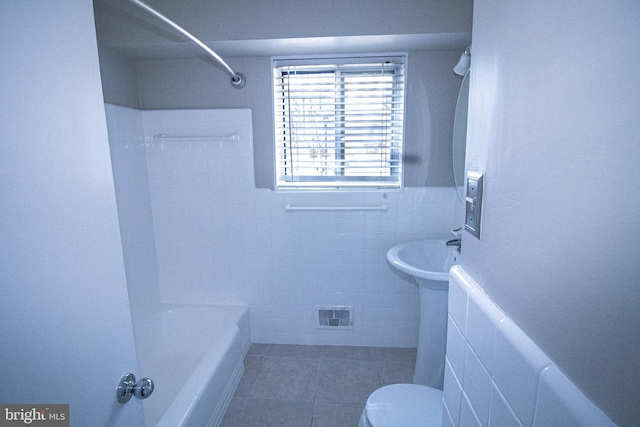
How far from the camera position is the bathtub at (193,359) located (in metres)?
1.54

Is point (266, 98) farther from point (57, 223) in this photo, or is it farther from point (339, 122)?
point (57, 223)

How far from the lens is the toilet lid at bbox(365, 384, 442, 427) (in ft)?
3.95

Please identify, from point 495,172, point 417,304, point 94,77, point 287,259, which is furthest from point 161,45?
point 417,304

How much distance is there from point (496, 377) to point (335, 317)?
6.13 feet

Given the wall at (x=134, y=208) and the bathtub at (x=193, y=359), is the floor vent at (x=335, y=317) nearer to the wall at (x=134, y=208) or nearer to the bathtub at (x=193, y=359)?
the bathtub at (x=193, y=359)

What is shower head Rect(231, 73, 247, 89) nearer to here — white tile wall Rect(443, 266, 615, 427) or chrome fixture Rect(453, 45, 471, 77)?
chrome fixture Rect(453, 45, 471, 77)

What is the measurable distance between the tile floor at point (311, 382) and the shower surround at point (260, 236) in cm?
11

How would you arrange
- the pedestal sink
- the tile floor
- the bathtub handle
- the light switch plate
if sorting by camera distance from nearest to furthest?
1. the light switch plate
2. the bathtub handle
3. the pedestal sink
4. the tile floor

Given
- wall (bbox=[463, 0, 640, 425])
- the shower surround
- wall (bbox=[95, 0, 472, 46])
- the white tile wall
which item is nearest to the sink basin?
the shower surround

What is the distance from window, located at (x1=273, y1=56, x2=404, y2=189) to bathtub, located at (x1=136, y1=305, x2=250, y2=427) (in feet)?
3.39

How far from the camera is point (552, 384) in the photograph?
0.42m

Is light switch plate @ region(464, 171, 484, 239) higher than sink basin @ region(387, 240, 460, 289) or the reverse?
higher

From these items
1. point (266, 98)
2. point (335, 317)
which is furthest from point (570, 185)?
point (335, 317)

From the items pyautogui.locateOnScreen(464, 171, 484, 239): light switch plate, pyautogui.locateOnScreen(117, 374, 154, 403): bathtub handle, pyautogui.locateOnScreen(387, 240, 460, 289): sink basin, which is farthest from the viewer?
pyautogui.locateOnScreen(387, 240, 460, 289): sink basin
